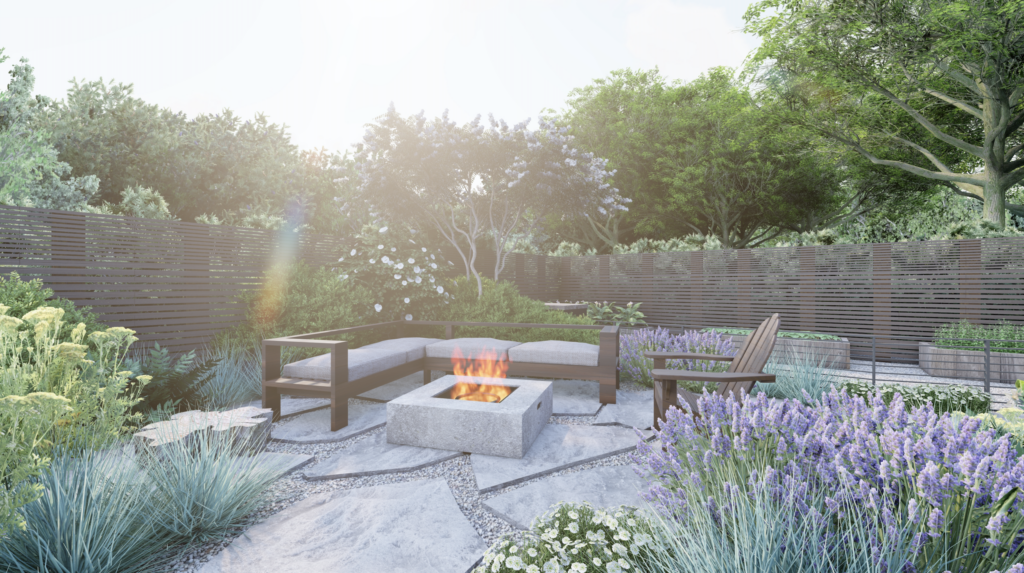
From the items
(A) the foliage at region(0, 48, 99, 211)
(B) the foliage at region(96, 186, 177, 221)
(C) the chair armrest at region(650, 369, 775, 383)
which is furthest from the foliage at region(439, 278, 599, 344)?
(A) the foliage at region(0, 48, 99, 211)

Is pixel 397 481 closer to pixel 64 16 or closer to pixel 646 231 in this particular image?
pixel 64 16

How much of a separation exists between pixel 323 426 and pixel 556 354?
2.28 meters

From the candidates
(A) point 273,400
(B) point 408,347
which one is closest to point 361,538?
(A) point 273,400

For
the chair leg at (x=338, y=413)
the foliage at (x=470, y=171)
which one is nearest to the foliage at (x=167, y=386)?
the chair leg at (x=338, y=413)

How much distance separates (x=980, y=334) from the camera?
6.77 m

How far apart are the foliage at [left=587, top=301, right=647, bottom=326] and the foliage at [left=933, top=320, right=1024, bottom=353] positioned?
5051 millimetres

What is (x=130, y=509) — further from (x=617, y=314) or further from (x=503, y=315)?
(x=617, y=314)

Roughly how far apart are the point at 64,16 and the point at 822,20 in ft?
46.9

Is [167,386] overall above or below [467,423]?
above

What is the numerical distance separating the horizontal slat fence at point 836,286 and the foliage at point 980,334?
4.8 inches

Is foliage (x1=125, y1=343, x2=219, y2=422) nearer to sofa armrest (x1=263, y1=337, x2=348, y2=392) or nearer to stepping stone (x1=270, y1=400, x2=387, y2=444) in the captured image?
sofa armrest (x1=263, y1=337, x2=348, y2=392)

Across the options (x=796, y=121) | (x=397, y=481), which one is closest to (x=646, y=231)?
(x=796, y=121)

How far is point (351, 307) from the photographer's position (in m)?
6.35

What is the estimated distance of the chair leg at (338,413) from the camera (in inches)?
140
